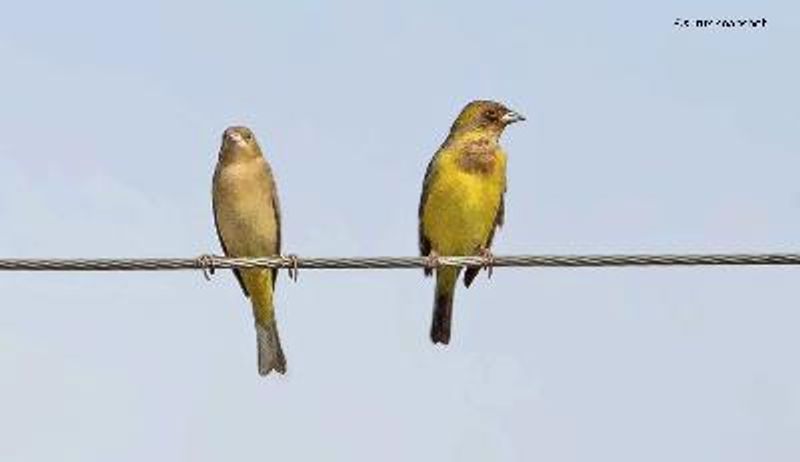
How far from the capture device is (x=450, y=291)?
12.6 meters

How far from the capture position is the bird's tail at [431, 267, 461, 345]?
491 inches

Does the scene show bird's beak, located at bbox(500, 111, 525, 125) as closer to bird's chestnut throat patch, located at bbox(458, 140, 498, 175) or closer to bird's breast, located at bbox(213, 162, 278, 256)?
bird's chestnut throat patch, located at bbox(458, 140, 498, 175)

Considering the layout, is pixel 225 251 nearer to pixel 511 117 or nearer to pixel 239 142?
pixel 239 142

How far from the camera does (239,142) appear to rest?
39.3 ft

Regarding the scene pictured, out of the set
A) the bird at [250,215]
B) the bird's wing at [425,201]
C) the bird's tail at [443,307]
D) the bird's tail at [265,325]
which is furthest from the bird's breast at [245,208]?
the bird's tail at [443,307]

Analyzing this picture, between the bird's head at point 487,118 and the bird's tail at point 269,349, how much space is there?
5.61 ft

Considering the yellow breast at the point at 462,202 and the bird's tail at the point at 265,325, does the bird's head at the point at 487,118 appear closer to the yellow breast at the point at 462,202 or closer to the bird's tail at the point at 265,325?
the yellow breast at the point at 462,202

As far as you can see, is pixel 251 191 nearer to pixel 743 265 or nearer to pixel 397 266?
pixel 397 266

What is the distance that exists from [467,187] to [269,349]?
5.34 ft

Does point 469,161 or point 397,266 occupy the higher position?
point 469,161

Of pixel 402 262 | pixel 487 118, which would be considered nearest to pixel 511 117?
pixel 487 118

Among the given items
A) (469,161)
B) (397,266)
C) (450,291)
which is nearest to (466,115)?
(469,161)

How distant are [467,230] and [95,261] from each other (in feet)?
13.6

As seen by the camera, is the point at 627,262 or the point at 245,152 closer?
the point at 627,262
